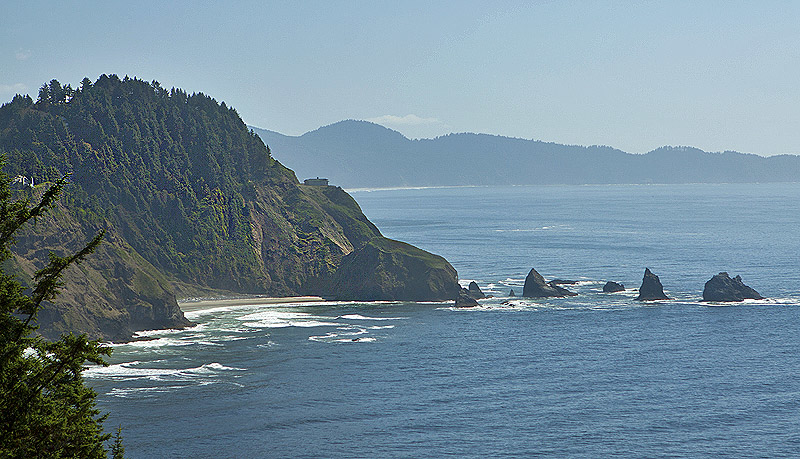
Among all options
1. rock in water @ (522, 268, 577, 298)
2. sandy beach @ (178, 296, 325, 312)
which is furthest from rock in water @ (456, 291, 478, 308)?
sandy beach @ (178, 296, 325, 312)

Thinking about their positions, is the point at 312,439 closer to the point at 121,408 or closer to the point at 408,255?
the point at 121,408

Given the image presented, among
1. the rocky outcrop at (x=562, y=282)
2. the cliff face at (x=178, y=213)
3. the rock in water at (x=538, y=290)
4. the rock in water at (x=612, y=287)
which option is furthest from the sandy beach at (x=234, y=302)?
the rock in water at (x=612, y=287)

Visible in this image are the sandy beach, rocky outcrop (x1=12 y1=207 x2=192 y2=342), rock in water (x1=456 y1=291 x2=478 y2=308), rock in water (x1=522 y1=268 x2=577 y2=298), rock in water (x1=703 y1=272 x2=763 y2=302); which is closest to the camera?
rocky outcrop (x1=12 y1=207 x2=192 y2=342)

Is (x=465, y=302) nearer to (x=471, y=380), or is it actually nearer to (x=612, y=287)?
(x=612, y=287)

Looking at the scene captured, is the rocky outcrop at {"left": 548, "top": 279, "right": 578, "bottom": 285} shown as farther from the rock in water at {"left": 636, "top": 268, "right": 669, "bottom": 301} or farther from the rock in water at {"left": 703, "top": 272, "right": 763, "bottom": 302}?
the rock in water at {"left": 703, "top": 272, "right": 763, "bottom": 302}

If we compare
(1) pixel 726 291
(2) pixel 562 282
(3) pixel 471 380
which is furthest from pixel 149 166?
(1) pixel 726 291

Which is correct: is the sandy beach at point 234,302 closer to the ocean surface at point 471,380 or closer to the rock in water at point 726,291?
the ocean surface at point 471,380
